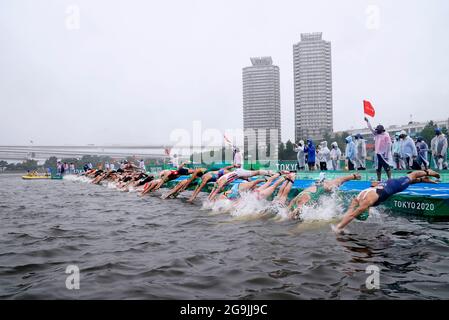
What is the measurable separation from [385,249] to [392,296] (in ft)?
6.22

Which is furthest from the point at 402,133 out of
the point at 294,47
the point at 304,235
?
the point at 294,47

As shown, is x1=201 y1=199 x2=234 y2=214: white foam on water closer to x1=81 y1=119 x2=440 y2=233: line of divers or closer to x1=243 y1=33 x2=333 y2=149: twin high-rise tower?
x1=81 y1=119 x2=440 y2=233: line of divers

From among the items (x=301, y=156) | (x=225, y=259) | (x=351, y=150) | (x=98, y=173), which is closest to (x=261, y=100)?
(x=98, y=173)

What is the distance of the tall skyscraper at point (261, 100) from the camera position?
3179 inches

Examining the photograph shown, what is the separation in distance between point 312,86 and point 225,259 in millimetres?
73350

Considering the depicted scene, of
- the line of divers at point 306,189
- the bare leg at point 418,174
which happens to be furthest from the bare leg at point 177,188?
the bare leg at point 418,174

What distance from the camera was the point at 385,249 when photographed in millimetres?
5113

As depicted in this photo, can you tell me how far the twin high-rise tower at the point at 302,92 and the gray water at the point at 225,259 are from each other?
223 feet

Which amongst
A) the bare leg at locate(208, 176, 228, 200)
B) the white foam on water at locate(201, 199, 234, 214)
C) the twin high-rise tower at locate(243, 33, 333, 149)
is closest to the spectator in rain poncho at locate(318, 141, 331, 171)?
the bare leg at locate(208, 176, 228, 200)

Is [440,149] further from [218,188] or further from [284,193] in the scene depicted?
[218,188]

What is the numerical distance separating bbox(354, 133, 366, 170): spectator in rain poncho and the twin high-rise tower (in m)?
57.8

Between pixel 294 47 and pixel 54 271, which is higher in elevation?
pixel 294 47

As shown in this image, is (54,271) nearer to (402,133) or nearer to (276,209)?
(276,209)

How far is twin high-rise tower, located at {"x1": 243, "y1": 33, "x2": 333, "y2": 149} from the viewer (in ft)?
230
